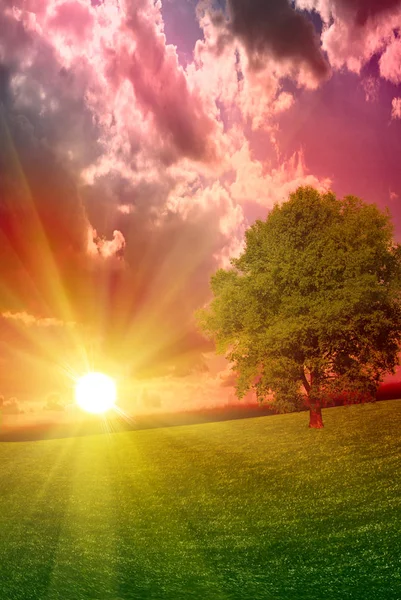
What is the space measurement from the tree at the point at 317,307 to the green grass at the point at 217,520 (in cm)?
357

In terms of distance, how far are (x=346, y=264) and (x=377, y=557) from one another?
18.5 meters

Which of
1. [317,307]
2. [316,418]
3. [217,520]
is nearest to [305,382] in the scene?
[316,418]

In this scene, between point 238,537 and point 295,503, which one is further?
point 295,503

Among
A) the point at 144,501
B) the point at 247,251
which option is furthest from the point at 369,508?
the point at 247,251

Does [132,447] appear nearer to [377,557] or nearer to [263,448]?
[263,448]

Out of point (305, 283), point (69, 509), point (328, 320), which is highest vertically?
point (305, 283)

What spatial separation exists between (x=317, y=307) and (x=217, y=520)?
46.2ft

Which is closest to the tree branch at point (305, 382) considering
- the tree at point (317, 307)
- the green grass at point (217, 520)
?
the tree at point (317, 307)

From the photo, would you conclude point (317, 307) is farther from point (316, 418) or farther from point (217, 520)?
point (217, 520)

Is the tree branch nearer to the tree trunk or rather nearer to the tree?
the tree

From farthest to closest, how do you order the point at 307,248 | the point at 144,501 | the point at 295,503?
the point at 307,248 < the point at 144,501 < the point at 295,503

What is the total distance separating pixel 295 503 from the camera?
52.9ft

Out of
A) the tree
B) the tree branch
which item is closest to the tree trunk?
the tree

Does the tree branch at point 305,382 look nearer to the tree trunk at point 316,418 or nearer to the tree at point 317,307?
the tree at point 317,307
